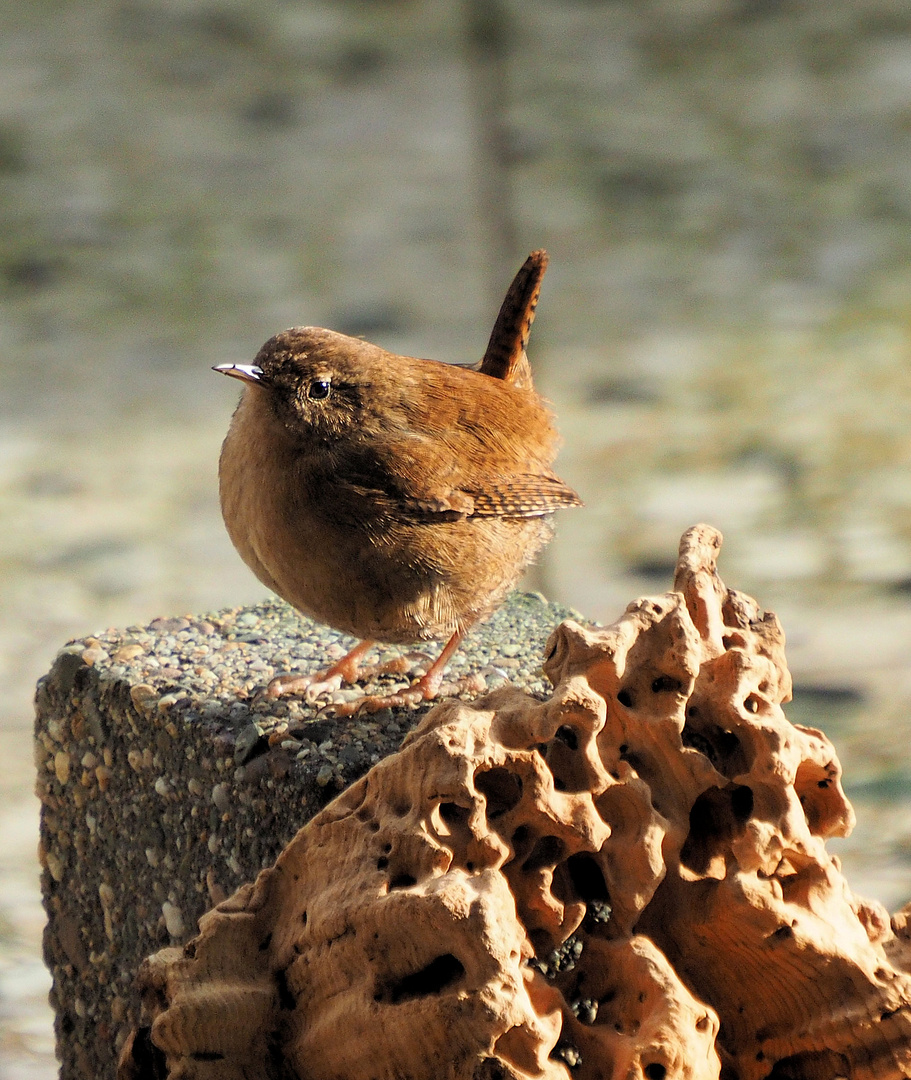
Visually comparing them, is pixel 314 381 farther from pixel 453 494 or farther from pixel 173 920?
pixel 173 920

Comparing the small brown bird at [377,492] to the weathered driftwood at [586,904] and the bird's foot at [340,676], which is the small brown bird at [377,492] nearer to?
the bird's foot at [340,676]

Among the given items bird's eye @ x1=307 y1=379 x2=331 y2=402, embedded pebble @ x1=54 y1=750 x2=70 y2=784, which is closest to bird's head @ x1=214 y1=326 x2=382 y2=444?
bird's eye @ x1=307 y1=379 x2=331 y2=402

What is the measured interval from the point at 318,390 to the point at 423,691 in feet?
2.13

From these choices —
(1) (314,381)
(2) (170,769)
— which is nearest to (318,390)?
(1) (314,381)

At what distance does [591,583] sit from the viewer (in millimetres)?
6207

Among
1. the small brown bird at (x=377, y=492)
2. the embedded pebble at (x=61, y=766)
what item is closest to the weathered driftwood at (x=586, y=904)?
the small brown bird at (x=377, y=492)

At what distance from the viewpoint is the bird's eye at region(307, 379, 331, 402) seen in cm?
308

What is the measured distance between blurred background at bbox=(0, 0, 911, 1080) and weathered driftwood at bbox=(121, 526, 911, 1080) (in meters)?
3.39

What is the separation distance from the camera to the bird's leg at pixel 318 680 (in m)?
3.25

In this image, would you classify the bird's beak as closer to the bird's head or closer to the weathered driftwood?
the bird's head

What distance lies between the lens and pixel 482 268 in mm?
8625

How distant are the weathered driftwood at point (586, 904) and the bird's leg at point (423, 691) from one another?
62 cm

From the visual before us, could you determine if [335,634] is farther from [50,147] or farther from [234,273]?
[50,147]

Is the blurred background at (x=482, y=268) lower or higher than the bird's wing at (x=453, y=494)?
higher
